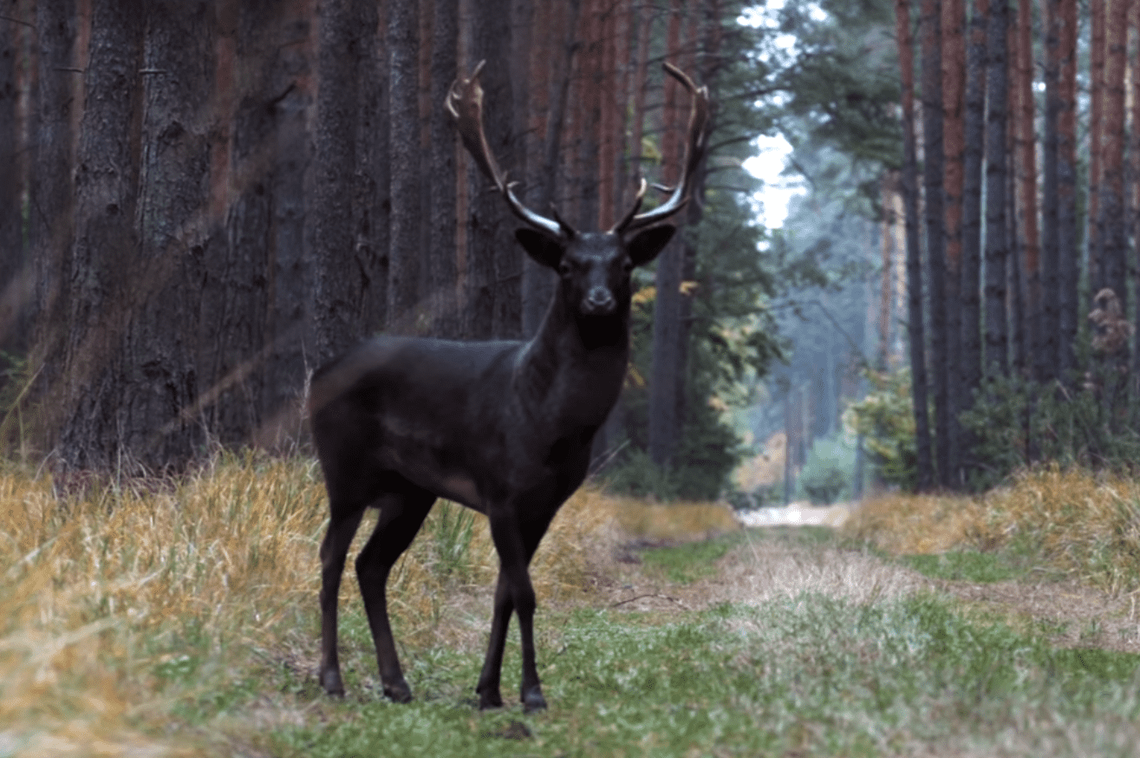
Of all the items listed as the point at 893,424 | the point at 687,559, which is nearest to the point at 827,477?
the point at 893,424

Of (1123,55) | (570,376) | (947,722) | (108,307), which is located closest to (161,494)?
(108,307)

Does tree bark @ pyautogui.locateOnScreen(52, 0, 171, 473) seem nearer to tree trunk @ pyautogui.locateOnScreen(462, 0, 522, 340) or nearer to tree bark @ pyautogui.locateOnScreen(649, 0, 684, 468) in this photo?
tree trunk @ pyautogui.locateOnScreen(462, 0, 522, 340)

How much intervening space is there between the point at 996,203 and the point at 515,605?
15600 mm

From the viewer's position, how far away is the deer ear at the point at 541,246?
6184 millimetres

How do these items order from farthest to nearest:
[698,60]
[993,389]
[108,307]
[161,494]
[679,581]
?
[698,60], [993,389], [679,581], [108,307], [161,494]

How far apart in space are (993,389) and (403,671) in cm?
1314

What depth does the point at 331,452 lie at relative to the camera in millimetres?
6477

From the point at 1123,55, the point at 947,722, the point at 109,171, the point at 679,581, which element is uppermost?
the point at 1123,55

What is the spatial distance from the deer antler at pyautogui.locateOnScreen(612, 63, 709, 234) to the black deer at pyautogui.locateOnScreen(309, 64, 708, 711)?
0.05 ft

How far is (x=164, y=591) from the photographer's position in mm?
5812

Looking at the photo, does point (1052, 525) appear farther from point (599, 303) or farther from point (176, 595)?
point (176, 595)

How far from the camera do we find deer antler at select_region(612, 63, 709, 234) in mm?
6227

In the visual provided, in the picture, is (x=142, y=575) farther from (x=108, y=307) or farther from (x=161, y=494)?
(x=108, y=307)

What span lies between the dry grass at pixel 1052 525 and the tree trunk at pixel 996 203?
267 cm
